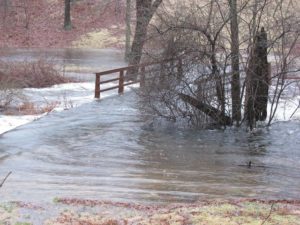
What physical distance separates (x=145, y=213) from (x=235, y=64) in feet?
30.0

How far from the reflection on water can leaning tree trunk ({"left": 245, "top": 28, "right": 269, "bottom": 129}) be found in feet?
1.92

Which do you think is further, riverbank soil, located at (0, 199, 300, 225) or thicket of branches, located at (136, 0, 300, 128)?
thicket of branches, located at (136, 0, 300, 128)

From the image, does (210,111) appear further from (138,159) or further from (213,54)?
(138,159)

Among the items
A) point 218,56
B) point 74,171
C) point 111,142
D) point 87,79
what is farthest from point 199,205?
point 87,79

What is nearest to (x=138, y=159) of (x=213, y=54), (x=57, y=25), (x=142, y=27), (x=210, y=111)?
(x=213, y=54)

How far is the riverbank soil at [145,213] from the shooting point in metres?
6.42

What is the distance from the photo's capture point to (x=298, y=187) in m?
9.80

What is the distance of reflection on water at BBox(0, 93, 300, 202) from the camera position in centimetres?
888

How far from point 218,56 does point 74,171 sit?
632 centimetres

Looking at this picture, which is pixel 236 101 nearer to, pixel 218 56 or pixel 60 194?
pixel 218 56

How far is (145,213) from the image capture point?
6.83m

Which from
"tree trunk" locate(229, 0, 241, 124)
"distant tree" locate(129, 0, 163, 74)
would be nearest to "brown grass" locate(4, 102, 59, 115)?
"distant tree" locate(129, 0, 163, 74)

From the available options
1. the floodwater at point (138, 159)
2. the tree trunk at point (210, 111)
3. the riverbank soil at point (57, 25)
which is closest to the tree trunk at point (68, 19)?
the riverbank soil at point (57, 25)

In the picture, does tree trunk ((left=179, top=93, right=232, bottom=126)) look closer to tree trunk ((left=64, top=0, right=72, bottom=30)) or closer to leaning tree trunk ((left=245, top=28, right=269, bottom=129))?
leaning tree trunk ((left=245, top=28, right=269, bottom=129))
